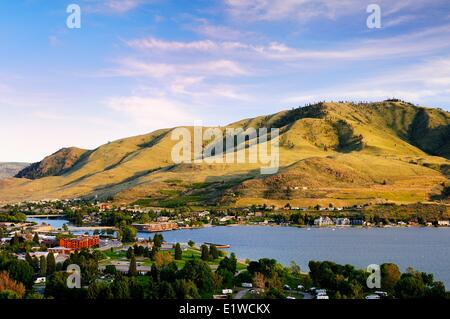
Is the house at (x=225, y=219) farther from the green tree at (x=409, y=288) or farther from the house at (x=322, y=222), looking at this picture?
the green tree at (x=409, y=288)

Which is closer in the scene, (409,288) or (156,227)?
(409,288)

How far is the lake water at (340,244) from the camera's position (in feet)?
177

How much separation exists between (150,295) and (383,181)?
108m

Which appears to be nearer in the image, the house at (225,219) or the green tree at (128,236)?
the green tree at (128,236)

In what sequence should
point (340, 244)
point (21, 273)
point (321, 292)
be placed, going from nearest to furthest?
point (321, 292) → point (21, 273) → point (340, 244)

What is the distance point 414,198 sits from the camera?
11806 centimetres

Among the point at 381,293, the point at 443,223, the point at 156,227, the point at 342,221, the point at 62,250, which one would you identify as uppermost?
the point at 342,221

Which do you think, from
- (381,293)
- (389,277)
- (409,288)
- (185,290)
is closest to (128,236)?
(389,277)

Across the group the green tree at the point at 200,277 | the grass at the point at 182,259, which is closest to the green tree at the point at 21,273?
the green tree at the point at 200,277

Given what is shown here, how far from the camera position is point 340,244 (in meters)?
68.6

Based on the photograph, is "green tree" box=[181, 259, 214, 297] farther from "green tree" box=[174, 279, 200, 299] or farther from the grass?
the grass

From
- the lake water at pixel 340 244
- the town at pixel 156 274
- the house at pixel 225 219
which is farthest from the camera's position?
the house at pixel 225 219

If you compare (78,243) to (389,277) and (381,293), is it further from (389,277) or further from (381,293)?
(381,293)

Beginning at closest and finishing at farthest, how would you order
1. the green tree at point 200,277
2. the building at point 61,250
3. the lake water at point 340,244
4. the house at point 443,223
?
the green tree at point 200,277
the lake water at point 340,244
the building at point 61,250
the house at point 443,223
